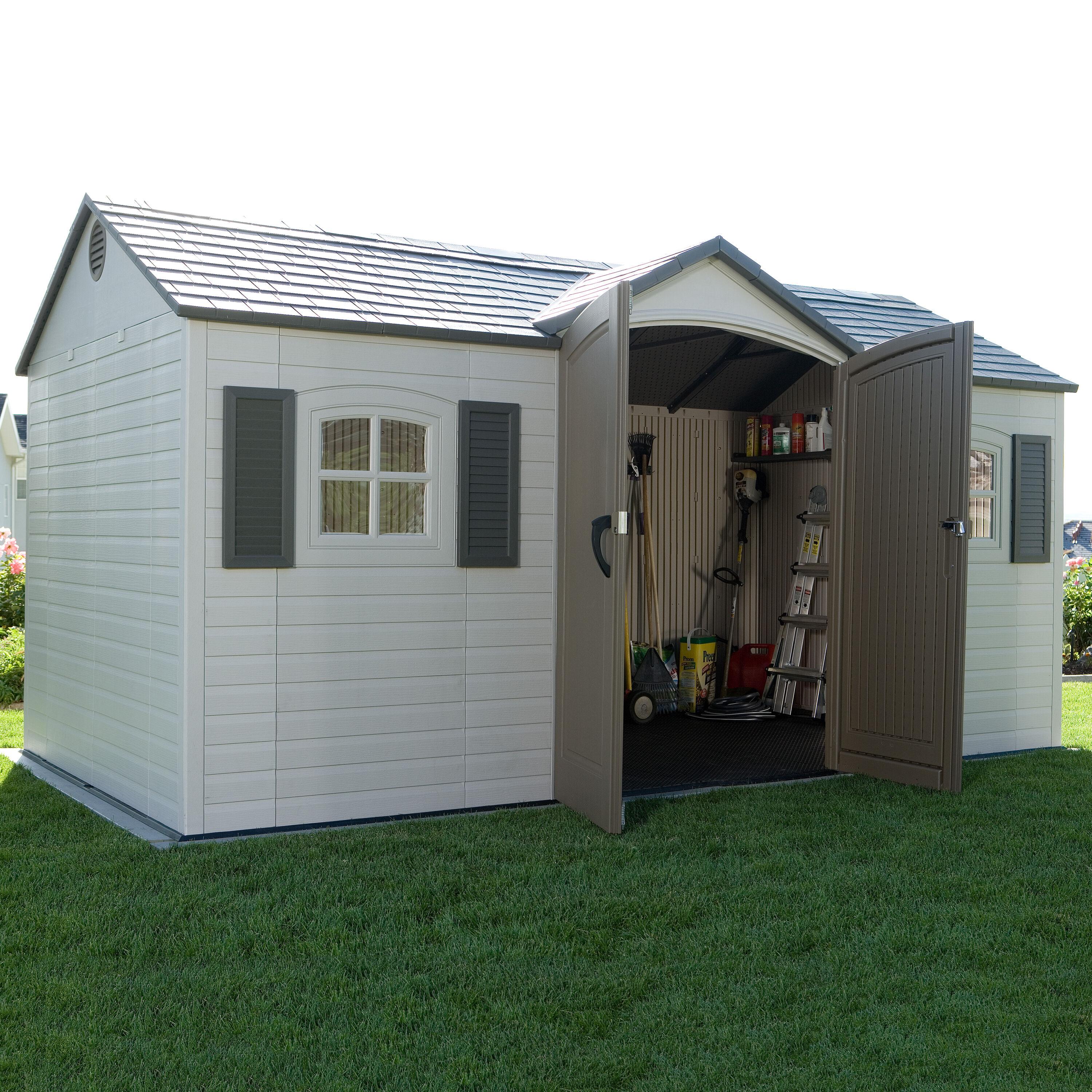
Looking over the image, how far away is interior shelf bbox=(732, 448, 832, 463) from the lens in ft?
27.4

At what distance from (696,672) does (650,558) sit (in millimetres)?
937

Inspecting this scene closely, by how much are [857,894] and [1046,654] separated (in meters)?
3.89

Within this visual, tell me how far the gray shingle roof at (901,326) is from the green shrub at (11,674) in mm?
6845

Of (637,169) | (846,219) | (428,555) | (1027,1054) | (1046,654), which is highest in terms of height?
(637,169)

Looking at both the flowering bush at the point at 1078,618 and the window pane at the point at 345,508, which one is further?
the flowering bush at the point at 1078,618

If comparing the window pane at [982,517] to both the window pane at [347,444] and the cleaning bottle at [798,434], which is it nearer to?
the cleaning bottle at [798,434]

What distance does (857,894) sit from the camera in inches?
171

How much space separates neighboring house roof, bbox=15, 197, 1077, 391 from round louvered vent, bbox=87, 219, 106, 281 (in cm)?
12

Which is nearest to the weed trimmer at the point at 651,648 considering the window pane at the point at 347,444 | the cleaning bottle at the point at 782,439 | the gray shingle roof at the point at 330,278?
the cleaning bottle at the point at 782,439

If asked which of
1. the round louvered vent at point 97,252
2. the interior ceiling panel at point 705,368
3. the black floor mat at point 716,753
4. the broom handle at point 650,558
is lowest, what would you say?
the black floor mat at point 716,753

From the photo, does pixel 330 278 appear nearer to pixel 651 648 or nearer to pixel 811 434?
pixel 651 648

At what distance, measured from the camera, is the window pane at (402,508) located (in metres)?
5.41

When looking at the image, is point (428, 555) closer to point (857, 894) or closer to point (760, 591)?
point (857, 894)

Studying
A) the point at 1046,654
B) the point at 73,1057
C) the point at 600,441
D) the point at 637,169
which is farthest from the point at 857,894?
the point at 637,169
